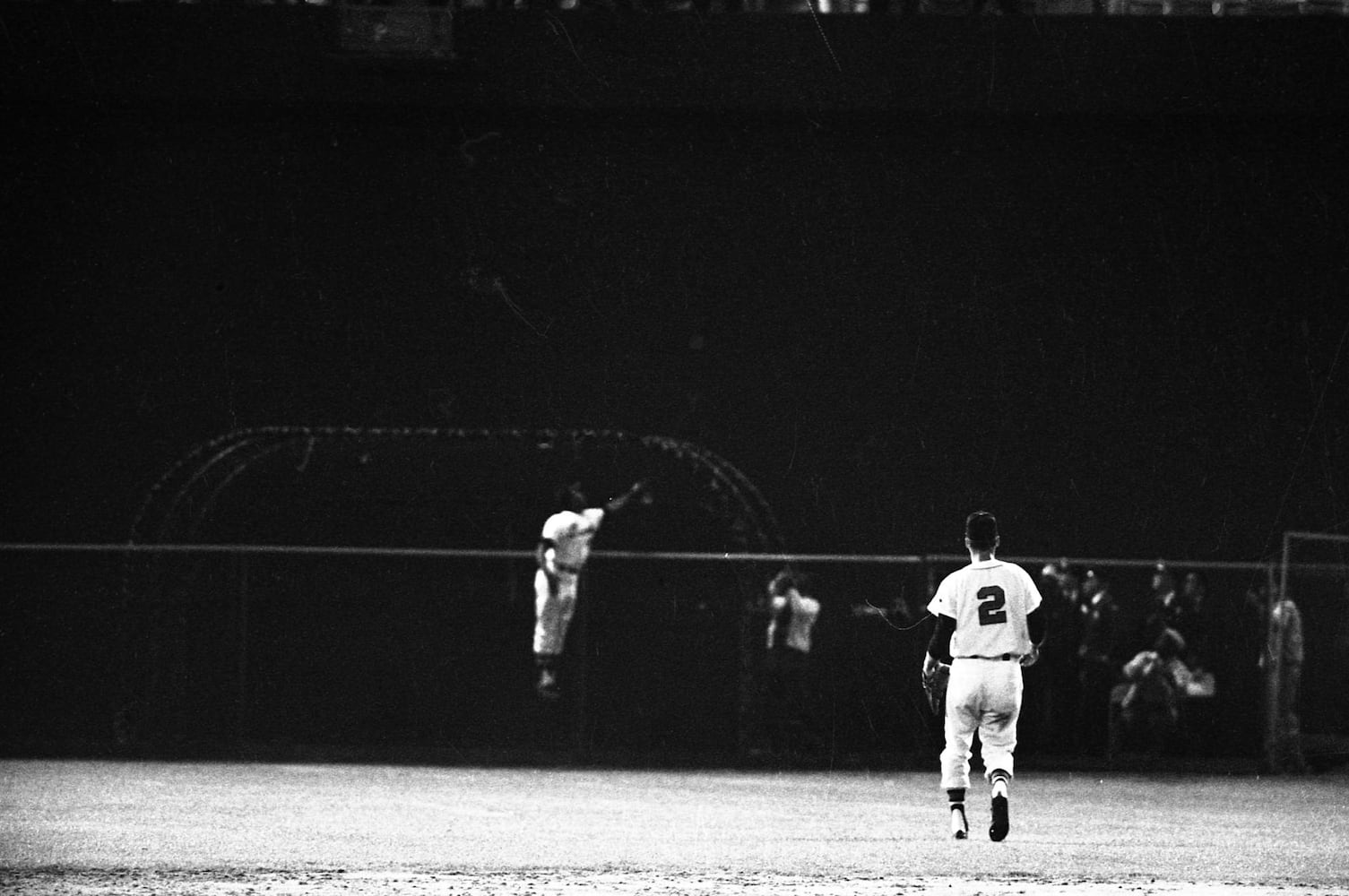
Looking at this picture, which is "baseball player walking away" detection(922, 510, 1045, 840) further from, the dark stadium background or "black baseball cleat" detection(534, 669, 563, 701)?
the dark stadium background

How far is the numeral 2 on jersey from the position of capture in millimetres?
9367

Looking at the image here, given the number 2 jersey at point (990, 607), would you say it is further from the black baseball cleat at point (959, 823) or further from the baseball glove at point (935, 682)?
the black baseball cleat at point (959, 823)

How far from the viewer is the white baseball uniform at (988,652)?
941 centimetres

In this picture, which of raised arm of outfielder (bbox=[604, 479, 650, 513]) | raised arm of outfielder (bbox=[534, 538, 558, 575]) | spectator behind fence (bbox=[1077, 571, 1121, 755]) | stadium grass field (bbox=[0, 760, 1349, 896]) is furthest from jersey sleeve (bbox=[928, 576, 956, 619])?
raised arm of outfielder (bbox=[604, 479, 650, 513])

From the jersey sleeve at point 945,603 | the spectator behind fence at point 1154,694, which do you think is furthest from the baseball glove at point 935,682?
the spectator behind fence at point 1154,694

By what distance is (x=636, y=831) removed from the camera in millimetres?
11180

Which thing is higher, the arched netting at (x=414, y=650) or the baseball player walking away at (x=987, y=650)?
the baseball player walking away at (x=987, y=650)

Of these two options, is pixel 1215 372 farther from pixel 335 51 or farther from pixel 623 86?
pixel 335 51

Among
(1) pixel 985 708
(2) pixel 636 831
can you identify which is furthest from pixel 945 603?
(2) pixel 636 831

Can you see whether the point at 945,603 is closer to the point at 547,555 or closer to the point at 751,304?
the point at 547,555

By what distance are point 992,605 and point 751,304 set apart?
33.5 ft

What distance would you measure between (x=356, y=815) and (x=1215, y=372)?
11391 mm

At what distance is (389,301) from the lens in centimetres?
1909

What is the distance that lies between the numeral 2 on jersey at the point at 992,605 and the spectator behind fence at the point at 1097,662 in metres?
5.91
